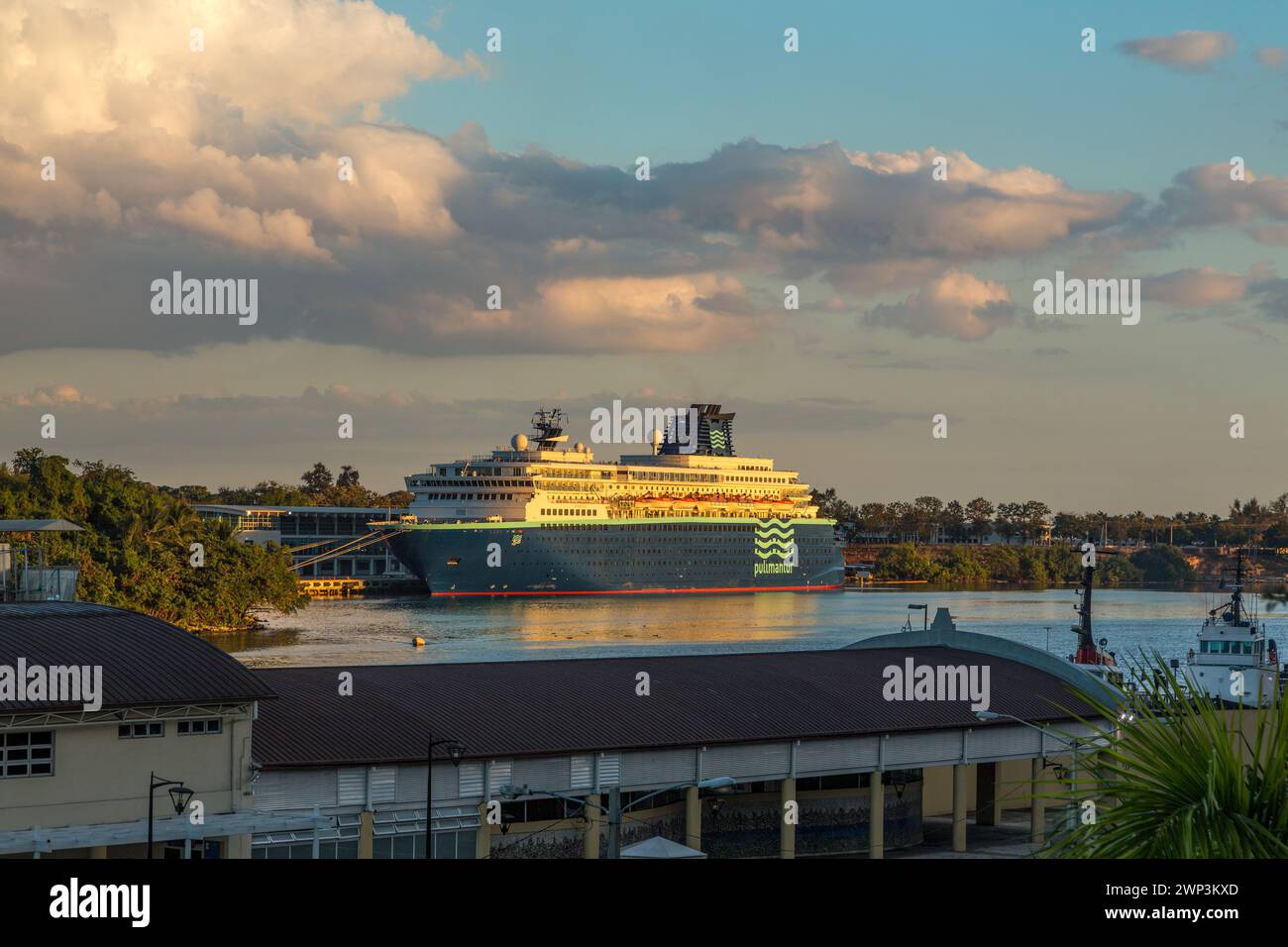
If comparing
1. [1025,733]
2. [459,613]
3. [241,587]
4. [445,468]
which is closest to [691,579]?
[445,468]

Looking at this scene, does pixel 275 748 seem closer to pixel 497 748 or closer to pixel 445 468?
pixel 497 748

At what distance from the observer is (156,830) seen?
26.3 m

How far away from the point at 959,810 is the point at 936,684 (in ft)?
15.8

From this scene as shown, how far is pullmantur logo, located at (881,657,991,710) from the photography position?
3797 centimetres

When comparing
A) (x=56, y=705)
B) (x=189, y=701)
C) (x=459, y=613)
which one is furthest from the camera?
(x=459, y=613)

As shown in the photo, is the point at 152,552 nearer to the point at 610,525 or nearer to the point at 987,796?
the point at 610,525

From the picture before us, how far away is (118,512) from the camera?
380ft

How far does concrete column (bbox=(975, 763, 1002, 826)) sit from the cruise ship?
118780mm

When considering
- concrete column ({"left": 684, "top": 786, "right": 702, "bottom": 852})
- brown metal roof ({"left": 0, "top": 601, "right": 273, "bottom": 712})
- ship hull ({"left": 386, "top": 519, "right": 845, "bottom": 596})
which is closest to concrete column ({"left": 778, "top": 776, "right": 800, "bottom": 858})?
concrete column ({"left": 684, "top": 786, "right": 702, "bottom": 852})

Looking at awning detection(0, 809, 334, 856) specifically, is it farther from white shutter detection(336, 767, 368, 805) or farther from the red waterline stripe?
the red waterline stripe

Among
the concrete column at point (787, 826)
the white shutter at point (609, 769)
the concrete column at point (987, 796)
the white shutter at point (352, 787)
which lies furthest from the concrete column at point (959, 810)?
the white shutter at point (352, 787)

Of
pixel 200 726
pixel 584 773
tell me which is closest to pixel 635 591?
pixel 584 773
